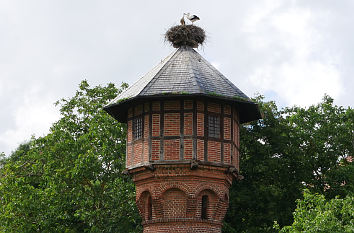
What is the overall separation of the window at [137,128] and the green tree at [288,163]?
7.29m

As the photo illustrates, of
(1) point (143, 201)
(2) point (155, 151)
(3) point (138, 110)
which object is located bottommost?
(1) point (143, 201)

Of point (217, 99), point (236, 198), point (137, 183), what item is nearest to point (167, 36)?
point (217, 99)

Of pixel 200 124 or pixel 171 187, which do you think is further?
pixel 200 124

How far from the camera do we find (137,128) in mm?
19906

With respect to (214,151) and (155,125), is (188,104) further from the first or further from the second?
(214,151)

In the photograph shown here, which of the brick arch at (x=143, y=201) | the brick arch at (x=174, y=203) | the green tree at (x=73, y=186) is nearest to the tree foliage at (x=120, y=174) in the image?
the green tree at (x=73, y=186)

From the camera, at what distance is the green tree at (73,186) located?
24703 mm

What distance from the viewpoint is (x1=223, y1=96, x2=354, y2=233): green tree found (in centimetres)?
2586

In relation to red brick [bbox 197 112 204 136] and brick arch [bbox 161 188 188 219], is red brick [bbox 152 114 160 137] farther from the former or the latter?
brick arch [bbox 161 188 188 219]

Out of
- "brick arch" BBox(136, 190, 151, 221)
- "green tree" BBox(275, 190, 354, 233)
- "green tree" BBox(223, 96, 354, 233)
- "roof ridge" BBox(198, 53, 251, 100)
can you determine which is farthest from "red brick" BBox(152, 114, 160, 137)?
"green tree" BBox(223, 96, 354, 233)

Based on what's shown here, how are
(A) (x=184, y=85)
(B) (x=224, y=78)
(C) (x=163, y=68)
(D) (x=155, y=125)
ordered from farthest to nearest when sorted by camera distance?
(B) (x=224, y=78) < (C) (x=163, y=68) < (D) (x=155, y=125) < (A) (x=184, y=85)

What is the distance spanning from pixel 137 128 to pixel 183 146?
1819mm

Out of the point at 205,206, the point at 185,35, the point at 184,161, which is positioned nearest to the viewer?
the point at 184,161

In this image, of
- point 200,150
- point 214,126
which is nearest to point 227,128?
point 214,126
